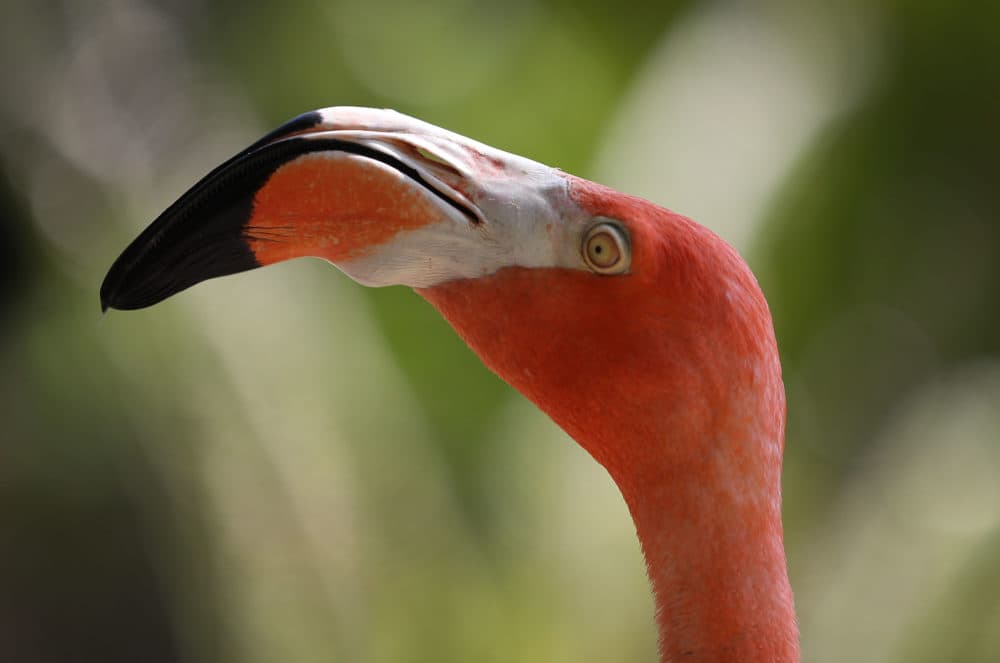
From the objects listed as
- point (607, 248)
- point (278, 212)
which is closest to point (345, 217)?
point (278, 212)

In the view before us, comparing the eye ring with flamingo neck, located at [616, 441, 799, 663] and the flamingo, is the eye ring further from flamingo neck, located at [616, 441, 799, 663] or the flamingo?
flamingo neck, located at [616, 441, 799, 663]

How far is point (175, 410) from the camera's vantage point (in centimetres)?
336

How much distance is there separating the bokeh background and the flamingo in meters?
2.01

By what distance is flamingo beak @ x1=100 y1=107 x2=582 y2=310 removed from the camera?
1.07 meters

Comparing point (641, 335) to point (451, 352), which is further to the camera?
point (451, 352)

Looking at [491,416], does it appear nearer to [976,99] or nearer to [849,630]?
[849,630]

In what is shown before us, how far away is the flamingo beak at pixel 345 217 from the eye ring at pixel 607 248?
0.02m

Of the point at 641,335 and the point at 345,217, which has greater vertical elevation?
the point at 345,217

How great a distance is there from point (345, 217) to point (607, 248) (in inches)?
11.4

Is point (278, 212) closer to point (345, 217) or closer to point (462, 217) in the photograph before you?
point (345, 217)

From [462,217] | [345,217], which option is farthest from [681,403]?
[345,217]

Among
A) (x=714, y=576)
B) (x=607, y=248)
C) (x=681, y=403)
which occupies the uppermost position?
(x=607, y=248)

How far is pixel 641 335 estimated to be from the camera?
3.80 ft

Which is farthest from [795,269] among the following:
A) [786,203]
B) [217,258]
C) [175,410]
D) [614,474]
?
[217,258]
